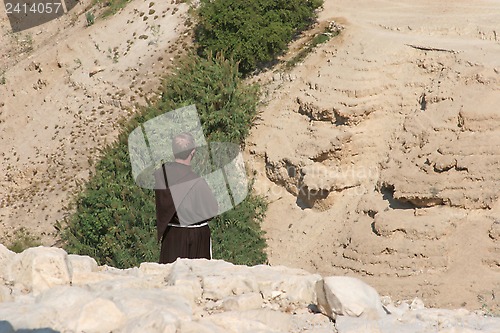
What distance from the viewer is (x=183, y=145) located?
6.77 m

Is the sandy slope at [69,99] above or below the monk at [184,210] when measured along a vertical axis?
below

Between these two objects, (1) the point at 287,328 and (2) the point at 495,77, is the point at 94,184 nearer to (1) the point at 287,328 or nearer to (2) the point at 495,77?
(2) the point at 495,77

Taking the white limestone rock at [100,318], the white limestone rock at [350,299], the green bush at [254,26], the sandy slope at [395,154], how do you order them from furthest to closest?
the green bush at [254,26] → the sandy slope at [395,154] → the white limestone rock at [350,299] → the white limestone rock at [100,318]

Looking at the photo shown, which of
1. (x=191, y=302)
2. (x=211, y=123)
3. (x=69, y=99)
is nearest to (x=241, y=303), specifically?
(x=191, y=302)

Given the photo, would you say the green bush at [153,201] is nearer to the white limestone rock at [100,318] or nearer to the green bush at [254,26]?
the green bush at [254,26]

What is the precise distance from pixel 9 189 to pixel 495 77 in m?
9.37

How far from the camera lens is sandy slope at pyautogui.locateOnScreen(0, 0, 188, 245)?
16.7 meters

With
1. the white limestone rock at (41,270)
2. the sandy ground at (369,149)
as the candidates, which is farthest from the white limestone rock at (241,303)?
the sandy ground at (369,149)

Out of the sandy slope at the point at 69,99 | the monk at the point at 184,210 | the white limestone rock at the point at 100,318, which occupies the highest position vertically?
the white limestone rock at the point at 100,318

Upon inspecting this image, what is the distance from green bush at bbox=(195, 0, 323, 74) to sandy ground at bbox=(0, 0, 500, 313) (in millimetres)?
474

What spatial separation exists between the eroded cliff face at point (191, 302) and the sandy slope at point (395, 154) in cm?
433

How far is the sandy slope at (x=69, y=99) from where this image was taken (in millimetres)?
16672

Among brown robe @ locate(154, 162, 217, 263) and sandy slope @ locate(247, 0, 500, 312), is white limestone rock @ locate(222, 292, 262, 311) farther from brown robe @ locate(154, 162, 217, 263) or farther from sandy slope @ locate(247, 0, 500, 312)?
sandy slope @ locate(247, 0, 500, 312)

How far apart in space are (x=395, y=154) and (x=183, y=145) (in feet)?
19.7
